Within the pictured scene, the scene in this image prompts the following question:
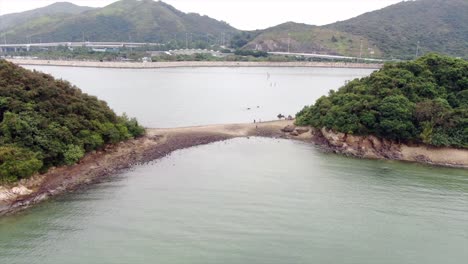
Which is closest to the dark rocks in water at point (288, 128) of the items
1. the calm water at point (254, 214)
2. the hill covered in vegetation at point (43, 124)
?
the calm water at point (254, 214)

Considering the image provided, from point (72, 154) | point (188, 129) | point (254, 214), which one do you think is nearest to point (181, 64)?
point (188, 129)

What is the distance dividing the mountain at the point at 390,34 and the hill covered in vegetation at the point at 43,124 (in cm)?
12937

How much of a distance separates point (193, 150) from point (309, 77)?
253 ft

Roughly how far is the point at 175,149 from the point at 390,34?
147411mm

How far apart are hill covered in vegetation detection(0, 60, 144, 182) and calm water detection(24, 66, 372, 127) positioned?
14869 millimetres

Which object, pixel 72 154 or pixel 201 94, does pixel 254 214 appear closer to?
pixel 72 154

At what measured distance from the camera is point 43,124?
30516mm

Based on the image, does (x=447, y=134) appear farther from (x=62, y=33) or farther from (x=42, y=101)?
(x=62, y=33)

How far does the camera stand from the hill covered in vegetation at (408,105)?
38000 mm

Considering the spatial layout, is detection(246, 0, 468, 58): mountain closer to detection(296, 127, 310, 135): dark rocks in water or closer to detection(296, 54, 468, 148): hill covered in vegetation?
detection(296, 54, 468, 148): hill covered in vegetation

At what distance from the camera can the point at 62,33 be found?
186125 mm

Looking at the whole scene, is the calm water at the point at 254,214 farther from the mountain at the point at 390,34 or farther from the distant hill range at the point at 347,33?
the distant hill range at the point at 347,33

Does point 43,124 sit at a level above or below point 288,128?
above

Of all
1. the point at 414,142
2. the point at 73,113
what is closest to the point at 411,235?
the point at 414,142
